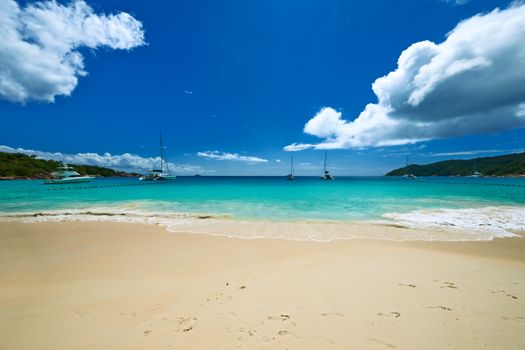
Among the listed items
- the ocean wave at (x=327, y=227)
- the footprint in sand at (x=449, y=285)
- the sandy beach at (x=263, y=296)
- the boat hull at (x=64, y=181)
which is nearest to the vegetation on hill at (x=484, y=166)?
the ocean wave at (x=327, y=227)

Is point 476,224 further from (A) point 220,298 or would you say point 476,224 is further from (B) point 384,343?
(A) point 220,298

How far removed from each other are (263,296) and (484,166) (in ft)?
723

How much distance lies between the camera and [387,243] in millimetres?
8406

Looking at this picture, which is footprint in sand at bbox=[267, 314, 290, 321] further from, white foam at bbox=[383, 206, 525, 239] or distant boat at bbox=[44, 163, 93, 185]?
distant boat at bbox=[44, 163, 93, 185]

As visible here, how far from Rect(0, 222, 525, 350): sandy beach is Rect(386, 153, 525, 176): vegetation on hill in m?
180

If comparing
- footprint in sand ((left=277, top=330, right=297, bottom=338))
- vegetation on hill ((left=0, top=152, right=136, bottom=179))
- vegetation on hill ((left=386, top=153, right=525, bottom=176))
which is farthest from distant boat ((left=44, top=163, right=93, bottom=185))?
vegetation on hill ((left=386, top=153, right=525, bottom=176))

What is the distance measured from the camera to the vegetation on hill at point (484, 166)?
126456mm

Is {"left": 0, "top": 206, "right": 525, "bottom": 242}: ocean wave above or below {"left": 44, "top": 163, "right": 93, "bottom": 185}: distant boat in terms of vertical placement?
below

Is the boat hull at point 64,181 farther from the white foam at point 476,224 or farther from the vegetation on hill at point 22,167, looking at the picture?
the white foam at point 476,224

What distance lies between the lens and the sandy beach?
3.07m

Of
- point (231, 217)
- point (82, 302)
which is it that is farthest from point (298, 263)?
point (231, 217)

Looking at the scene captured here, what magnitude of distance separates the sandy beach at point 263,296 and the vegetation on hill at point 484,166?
180 meters

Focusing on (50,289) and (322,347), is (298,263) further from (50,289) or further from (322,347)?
(50,289)

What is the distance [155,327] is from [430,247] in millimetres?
9327
